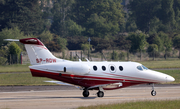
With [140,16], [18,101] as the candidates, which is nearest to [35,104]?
[18,101]

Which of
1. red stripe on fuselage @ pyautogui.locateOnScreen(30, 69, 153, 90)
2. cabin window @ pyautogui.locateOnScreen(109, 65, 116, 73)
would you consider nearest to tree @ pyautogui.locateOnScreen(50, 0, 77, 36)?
cabin window @ pyautogui.locateOnScreen(109, 65, 116, 73)

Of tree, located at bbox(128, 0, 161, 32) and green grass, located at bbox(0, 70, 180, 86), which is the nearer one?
green grass, located at bbox(0, 70, 180, 86)

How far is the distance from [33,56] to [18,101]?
130 inches

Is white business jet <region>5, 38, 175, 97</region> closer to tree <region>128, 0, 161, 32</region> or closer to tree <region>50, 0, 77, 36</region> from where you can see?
tree <region>50, 0, 77, 36</region>

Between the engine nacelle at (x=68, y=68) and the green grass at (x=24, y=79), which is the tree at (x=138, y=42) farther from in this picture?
the engine nacelle at (x=68, y=68)

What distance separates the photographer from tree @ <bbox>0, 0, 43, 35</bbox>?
94.9 meters

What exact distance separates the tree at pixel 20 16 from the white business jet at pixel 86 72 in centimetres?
7323

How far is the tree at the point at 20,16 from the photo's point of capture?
94.9m

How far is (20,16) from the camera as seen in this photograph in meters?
95.9

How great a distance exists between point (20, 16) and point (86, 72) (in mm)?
78679

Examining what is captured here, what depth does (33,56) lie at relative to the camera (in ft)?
70.7

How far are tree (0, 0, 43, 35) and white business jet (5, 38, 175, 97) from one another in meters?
73.2

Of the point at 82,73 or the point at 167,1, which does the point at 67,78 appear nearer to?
the point at 82,73

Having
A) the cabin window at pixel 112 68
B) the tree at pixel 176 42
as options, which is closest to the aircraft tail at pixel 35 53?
the cabin window at pixel 112 68
